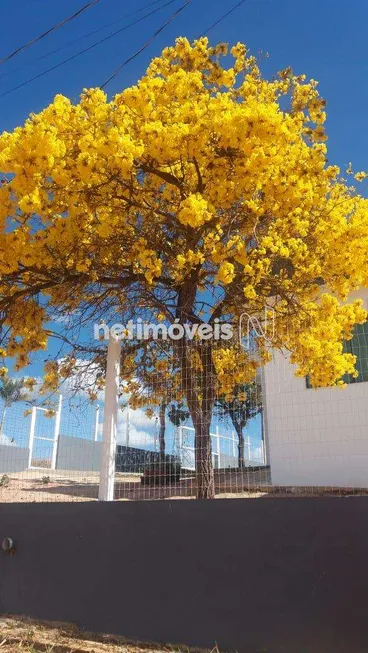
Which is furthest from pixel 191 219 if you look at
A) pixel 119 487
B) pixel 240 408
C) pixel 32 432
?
pixel 32 432

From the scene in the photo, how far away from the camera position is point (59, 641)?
207 inches

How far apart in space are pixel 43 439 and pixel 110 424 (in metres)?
0.96

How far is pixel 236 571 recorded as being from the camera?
186 inches

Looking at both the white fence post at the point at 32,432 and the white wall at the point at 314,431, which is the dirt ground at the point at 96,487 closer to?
the white fence post at the point at 32,432

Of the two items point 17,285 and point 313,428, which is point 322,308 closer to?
point 313,428

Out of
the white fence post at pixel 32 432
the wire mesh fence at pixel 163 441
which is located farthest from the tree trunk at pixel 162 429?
the white fence post at pixel 32 432

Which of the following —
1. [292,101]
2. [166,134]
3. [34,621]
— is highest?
[292,101]

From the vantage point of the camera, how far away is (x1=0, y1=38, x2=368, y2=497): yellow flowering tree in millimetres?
5832

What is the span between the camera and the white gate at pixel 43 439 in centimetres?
637

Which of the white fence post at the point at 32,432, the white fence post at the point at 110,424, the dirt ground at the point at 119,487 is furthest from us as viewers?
the white fence post at the point at 32,432

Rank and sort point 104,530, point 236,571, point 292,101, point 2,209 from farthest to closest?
1. point 292,101
2. point 2,209
3. point 104,530
4. point 236,571

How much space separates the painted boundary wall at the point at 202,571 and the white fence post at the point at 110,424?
0.24m

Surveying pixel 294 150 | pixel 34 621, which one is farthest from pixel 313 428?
pixel 34 621

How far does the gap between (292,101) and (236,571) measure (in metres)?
5.52
